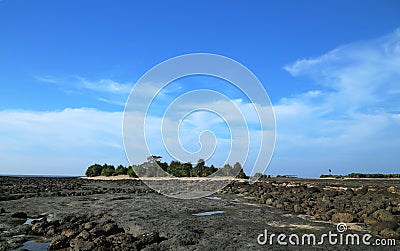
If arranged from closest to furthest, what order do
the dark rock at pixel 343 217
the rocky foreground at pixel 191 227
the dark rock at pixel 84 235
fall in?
the rocky foreground at pixel 191 227 → the dark rock at pixel 84 235 → the dark rock at pixel 343 217

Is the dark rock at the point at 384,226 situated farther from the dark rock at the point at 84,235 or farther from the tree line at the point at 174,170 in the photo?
the tree line at the point at 174,170

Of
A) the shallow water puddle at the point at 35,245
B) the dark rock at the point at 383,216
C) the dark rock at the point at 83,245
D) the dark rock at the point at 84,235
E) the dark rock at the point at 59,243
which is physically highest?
the dark rock at the point at 383,216

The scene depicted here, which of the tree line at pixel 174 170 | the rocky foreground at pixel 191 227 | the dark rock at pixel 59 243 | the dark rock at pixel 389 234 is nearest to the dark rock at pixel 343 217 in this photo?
the rocky foreground at pixel 191 227

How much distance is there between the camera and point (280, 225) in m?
12.9

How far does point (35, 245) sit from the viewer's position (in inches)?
419

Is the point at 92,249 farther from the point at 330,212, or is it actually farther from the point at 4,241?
the point at 330,212

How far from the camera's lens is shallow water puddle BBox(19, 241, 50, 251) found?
10.2 m

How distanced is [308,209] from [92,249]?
36.1 feet

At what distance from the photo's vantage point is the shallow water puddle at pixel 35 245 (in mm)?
10238

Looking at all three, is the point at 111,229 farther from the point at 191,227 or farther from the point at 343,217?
the point at 343,217

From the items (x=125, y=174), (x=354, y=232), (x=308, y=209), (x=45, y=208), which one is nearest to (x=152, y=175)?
(x=125, y=174)

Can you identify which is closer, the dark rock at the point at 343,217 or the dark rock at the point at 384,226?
the dark rock at the point at 384,226

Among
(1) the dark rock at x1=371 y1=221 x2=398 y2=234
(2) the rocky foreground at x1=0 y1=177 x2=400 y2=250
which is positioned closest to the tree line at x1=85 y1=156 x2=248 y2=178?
(2) the rocky foreground at x1=0 y1=177 x2=400 y2=250

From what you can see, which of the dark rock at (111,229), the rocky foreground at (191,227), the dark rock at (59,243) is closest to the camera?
the rocky foreground at (191,227)
